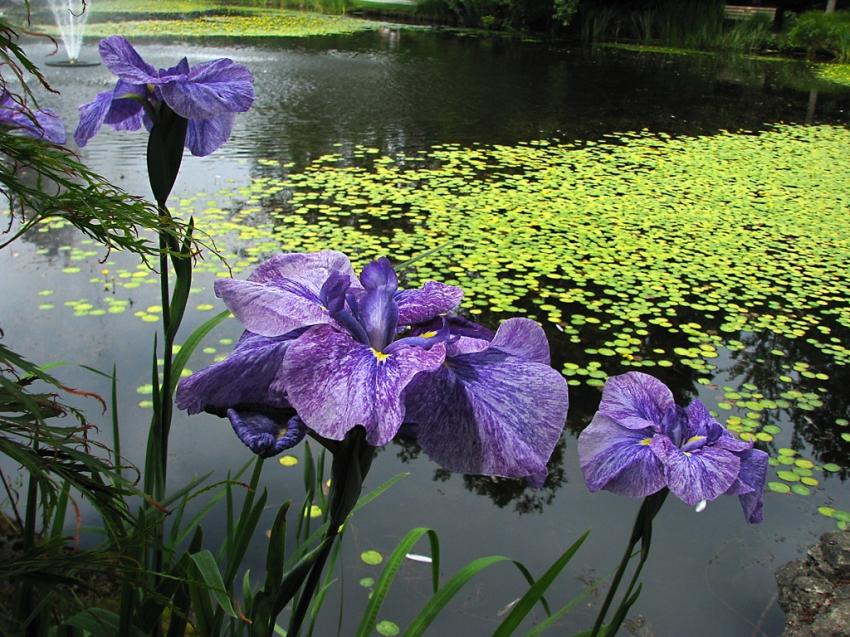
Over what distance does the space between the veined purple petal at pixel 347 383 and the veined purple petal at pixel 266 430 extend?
4cm

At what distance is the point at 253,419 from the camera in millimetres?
554

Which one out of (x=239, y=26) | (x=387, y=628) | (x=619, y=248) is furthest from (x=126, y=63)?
(x=239, y=26)

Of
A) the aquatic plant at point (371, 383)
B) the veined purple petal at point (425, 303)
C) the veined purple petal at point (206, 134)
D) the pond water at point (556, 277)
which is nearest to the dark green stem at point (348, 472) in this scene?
the aquatic plant at point (371, 383)

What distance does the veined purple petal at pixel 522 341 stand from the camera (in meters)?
0.57

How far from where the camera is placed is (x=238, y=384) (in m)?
0.56

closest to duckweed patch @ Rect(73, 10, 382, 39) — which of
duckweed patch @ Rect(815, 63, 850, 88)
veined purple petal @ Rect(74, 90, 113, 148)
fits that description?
duckweed patch @ Rect(815, 63, 850, 88)

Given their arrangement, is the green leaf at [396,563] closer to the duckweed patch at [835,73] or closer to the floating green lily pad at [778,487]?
the floating green lily pad at [778,487]

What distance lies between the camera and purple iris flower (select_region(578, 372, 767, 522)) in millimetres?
856

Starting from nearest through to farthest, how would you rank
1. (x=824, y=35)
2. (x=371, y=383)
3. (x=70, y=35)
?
(x=371, y=383)
(x=70, y=35)
(x=824, y=35)

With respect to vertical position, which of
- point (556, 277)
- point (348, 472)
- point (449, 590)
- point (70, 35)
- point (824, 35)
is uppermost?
point (824, 35)

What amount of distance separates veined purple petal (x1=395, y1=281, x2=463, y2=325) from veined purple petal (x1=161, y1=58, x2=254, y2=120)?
0.42 m

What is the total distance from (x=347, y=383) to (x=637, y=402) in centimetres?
52

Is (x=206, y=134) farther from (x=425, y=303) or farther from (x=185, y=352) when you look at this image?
(x=425, y=303)

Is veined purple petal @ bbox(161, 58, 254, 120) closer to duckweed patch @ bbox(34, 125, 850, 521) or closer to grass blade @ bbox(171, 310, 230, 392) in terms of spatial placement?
grass blade @ bbox(171, 310, 230, 392)
